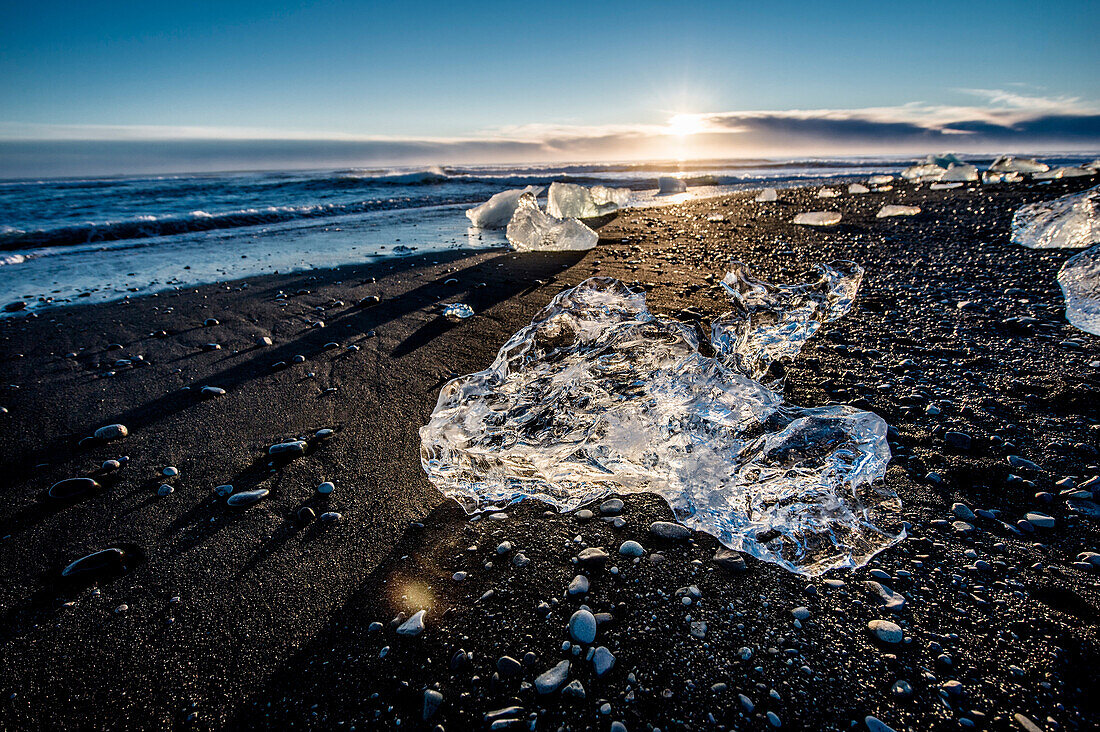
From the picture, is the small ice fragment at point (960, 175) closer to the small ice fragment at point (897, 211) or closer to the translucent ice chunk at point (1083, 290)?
the small ice fragment at point (897, 211)

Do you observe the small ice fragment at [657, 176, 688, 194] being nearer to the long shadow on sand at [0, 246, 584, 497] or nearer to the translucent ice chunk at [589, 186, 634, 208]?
the translucent ice chunk at [589, 186, 634, 208]

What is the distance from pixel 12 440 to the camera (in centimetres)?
274

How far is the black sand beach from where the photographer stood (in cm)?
133

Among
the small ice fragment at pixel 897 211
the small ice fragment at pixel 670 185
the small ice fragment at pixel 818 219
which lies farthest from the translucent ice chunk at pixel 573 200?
the small ice fragment at pixel 670 185

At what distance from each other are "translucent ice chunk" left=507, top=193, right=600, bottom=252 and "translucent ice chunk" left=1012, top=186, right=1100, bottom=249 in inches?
224

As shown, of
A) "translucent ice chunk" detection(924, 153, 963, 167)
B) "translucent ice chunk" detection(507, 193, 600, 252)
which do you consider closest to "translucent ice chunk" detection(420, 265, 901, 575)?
"translucent ice chunk" detection(507, 193, 600, 252)

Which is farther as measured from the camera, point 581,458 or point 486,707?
point 581,458

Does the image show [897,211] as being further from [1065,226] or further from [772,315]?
[772,315]

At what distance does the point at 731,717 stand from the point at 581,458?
115 cm

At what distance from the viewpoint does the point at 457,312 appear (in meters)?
4.55

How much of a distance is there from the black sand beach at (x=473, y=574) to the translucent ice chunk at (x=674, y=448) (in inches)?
4.6

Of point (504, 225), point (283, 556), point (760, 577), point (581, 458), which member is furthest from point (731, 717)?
point (504, 225)

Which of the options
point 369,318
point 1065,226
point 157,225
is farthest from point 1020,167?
point 157,225

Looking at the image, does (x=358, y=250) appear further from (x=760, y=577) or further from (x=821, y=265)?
(x=760, y=577)
